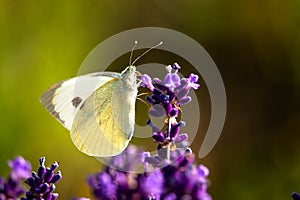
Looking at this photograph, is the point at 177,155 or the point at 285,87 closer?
the point at 177,155

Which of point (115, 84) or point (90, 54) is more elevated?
point (90, 54)

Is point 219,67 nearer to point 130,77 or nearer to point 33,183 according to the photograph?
point 130,77

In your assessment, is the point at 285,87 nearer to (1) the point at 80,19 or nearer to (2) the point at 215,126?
(2) the point at 215,126

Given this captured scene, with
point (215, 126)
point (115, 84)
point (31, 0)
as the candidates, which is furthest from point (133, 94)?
point (31, 0)

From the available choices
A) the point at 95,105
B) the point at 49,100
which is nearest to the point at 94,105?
the point at 95,105

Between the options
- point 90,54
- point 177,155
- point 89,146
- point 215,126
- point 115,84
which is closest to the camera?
point 177,155

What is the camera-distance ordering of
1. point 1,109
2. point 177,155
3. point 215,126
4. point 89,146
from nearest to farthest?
1. point 177,155
2. point 89,146
3. point 215,126
4. point 1,109

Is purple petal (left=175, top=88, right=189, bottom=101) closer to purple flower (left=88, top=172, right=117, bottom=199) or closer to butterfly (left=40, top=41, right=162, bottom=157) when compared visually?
purple flower (left=88, top=172, right=117, bottom=199)
